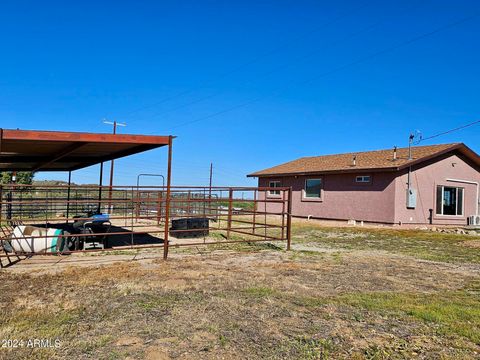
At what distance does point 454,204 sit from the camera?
19.4m


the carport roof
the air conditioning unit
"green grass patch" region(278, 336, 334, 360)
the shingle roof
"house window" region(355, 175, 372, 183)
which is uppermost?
the shingle roof

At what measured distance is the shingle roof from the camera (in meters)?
17.1

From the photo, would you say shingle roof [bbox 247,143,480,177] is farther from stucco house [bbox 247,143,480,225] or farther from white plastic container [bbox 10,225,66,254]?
white plastic container [bbox 10,225,66,254]

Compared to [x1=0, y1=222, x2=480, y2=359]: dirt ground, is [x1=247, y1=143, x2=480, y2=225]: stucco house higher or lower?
higher

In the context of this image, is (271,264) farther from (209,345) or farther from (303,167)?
(303,167)

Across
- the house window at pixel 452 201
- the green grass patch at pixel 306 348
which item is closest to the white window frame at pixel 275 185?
the house window at pixel 452 201

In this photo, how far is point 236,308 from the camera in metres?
4.55

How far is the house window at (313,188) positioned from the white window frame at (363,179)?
2.19 meters

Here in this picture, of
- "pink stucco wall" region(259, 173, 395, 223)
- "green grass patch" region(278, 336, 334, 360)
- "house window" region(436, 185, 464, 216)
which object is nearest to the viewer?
"green grass patch" region(278, 336, 334, 360)

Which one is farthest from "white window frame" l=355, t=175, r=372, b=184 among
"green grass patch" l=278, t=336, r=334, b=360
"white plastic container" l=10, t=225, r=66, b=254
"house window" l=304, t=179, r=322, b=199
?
"green grass patch" l=278, t=336, r=334, b=360

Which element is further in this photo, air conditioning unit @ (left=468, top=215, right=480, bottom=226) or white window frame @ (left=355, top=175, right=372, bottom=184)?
air conditioning unit @ (left=468, top=215, right=480, bottom=226)

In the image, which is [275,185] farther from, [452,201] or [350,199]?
[452,201]

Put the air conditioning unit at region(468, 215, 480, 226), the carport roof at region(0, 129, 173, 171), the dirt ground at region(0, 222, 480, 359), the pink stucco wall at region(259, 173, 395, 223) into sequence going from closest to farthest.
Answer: the dirt ground at region(0, 222, 480, 359), the carport roof at region(0, 129, 173, 171), the pink stucco wall at region(259, 173, 395, 223), the air conditioning unit at region(468, 215, 480, 226)

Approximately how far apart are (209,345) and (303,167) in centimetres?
1893
